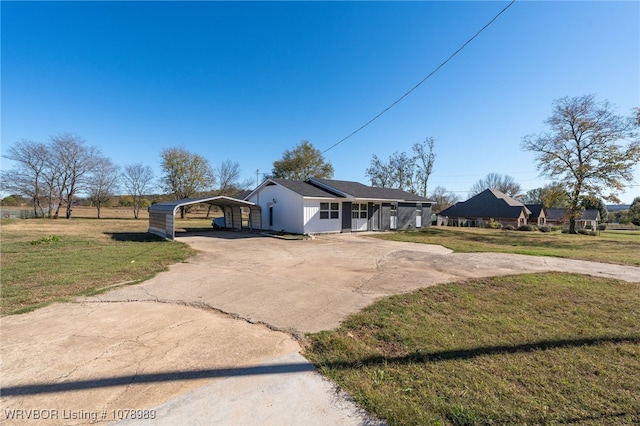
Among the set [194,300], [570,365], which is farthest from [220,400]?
[570,365]

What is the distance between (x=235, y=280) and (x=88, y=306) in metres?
2.62

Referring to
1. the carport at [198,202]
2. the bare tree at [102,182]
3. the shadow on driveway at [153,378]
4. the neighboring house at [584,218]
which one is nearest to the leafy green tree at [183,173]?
the bare tree at [102,182]

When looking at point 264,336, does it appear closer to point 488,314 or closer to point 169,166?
point 488,314

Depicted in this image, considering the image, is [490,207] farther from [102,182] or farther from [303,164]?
[102,182]

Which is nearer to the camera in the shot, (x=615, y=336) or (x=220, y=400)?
(x=220, y=400)

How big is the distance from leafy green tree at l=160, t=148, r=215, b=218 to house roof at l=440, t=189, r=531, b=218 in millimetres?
38593

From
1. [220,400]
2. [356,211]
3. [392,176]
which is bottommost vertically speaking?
[220,400]

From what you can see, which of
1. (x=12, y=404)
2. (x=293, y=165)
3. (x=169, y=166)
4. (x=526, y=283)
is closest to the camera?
(x=12, y=404)

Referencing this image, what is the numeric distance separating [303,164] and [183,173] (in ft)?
58.1

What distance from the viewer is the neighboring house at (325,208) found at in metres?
17.5

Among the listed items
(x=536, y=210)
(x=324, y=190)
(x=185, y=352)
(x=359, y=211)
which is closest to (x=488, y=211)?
(x=536, y=210)

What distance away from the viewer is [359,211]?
20141 mm

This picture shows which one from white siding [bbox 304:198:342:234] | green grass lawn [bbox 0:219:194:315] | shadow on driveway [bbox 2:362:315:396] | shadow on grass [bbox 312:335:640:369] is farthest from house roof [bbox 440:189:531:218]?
shadow on driveway [bbox 2:362:315:396]

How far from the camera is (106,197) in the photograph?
40.2 meters
